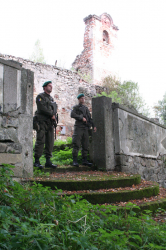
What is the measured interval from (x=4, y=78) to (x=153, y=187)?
3485mm

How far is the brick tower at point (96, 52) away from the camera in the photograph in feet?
63.8

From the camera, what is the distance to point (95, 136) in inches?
241

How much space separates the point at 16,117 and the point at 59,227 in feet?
8.11

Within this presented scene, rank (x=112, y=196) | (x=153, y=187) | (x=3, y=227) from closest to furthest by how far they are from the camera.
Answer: (x=3, y=227) < (x=112, y=196) < (x=153, y=187)

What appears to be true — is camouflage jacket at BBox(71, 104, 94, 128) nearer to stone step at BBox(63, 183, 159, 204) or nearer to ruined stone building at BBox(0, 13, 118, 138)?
stone step at BBox(63, 183, 159, 204)

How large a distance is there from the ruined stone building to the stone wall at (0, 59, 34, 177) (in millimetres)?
7765

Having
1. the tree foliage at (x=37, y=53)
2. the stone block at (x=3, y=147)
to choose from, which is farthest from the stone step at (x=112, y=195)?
the tree foliage at (x=37, y=53)

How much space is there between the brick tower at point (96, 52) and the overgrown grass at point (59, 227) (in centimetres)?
1696

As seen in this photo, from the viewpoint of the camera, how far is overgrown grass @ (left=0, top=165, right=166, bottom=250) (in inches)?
70.9

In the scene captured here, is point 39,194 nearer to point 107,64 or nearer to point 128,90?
point 128,90

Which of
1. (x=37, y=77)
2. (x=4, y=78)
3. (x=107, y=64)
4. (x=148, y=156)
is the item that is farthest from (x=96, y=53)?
(x=4, y=78)

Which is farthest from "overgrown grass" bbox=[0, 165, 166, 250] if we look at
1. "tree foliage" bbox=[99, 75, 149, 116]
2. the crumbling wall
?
"tree foliage" bbox=[99, 75, 149, 116]

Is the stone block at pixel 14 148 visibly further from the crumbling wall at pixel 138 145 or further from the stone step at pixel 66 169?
the crumbling wall at pixel 138 145

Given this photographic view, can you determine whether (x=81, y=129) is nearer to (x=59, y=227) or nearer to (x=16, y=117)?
(x=16, y=117)
